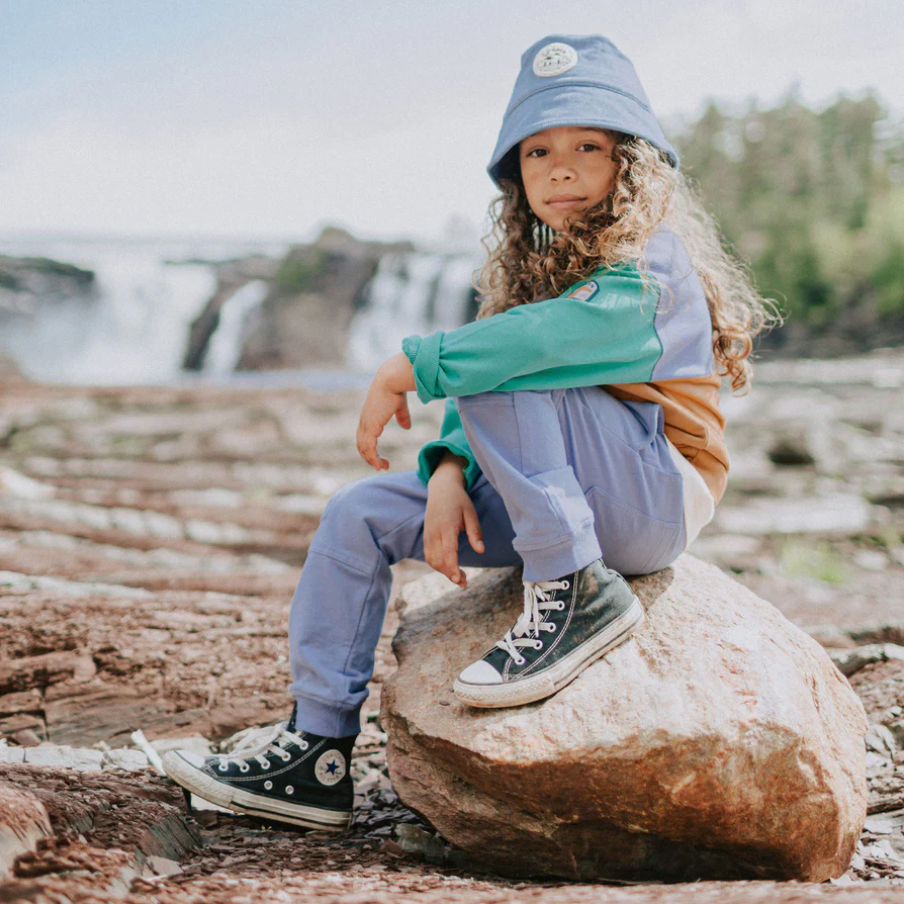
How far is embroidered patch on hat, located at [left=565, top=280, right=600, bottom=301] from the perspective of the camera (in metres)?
1.80

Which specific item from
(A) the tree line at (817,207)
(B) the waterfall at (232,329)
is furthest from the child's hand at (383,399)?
(A) the tree line at (817,207)

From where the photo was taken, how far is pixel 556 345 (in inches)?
67.8

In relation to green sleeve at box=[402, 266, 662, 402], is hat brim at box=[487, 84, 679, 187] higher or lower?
higher

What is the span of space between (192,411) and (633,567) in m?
8.50

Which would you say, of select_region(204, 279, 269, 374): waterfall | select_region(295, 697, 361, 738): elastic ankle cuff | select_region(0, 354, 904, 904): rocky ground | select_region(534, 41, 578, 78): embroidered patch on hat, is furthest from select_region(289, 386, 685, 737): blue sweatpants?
select_region(204, 279, 269, 374): waterfall

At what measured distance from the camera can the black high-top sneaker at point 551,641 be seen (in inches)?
66.3

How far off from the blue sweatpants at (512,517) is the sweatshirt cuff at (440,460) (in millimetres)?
23

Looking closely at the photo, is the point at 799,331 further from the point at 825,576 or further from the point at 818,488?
the point at 825,576

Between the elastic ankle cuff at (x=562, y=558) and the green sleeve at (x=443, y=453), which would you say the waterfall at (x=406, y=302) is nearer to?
the green sleeve at (x=443, y=453)

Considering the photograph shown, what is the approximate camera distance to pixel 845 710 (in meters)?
1.91

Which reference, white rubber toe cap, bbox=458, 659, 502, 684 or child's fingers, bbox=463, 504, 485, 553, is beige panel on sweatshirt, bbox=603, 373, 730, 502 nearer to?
child's fingers, bbox=463, 504, 485, 553

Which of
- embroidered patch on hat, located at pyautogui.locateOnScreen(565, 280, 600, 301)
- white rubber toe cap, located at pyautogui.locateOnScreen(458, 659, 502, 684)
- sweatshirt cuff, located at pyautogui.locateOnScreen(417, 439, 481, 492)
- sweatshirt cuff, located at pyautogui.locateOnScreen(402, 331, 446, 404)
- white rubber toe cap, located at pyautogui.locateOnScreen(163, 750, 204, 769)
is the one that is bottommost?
white rubber toe cap, located at pyautogui.locateOnScreen(163, 750, 204, 769)

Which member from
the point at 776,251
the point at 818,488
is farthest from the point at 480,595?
the point at 776,251

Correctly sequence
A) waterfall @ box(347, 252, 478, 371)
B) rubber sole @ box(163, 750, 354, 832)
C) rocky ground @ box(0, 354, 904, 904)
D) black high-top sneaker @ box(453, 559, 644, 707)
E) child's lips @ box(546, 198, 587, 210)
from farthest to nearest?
waterfall @ box(347, 252, 478, 371)
child's lips @ box(546, 198, 587, 210)
rubber sole @ box(163, 750, 354, 832)
black high-top sneaker @ box(453, 559, 644, 707)
rocky ground @ box(0, 354, 904, 904)
